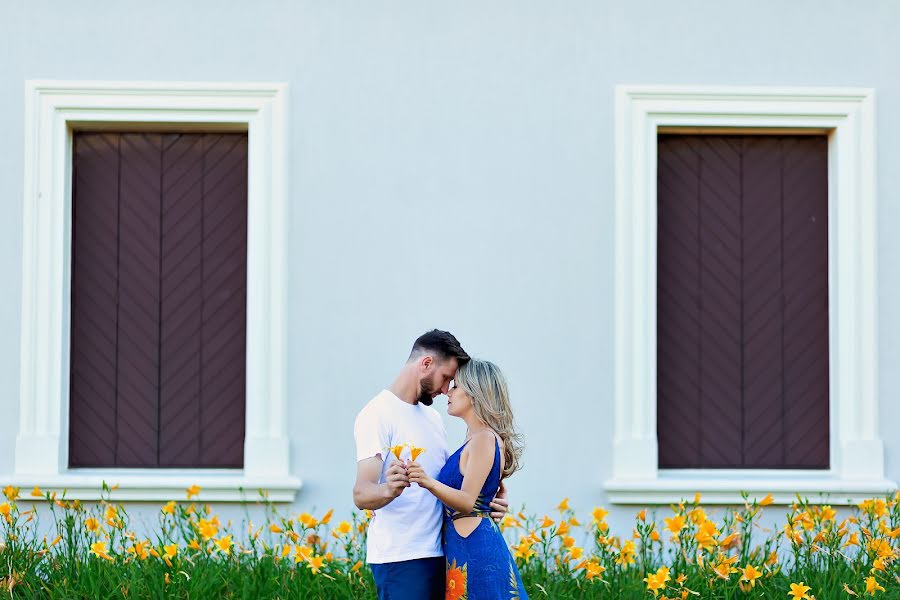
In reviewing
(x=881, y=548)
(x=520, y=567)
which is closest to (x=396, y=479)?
(x=520, y=567)

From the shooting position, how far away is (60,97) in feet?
20.3

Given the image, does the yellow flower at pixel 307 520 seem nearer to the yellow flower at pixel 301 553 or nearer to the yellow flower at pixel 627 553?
the yellow flower at pixel 301 553

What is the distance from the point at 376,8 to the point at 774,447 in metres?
3.56

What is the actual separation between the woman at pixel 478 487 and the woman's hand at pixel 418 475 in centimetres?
15

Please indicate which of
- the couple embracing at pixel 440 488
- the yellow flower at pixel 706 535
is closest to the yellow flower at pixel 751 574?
the yellow flower at pixel 706 535

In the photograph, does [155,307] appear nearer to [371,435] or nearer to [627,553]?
[371,435]

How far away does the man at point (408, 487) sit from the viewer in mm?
3955

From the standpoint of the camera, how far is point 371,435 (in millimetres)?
3943

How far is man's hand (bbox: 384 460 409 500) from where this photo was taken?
12.1ft

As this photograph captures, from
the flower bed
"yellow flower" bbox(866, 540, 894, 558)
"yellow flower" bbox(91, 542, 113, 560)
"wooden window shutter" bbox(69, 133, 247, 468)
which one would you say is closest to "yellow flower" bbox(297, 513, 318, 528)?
the flower bed

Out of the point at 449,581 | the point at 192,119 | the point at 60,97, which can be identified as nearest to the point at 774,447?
the point at 449,581

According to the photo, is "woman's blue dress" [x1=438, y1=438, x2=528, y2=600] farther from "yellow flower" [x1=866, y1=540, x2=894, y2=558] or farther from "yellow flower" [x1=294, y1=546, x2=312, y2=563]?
"yellow flower" [x1=866, y1=540, x2=894, y2=558]

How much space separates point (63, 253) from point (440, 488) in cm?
340

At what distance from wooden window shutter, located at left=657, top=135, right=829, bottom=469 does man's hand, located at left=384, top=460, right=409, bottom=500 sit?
3082 millimetres
